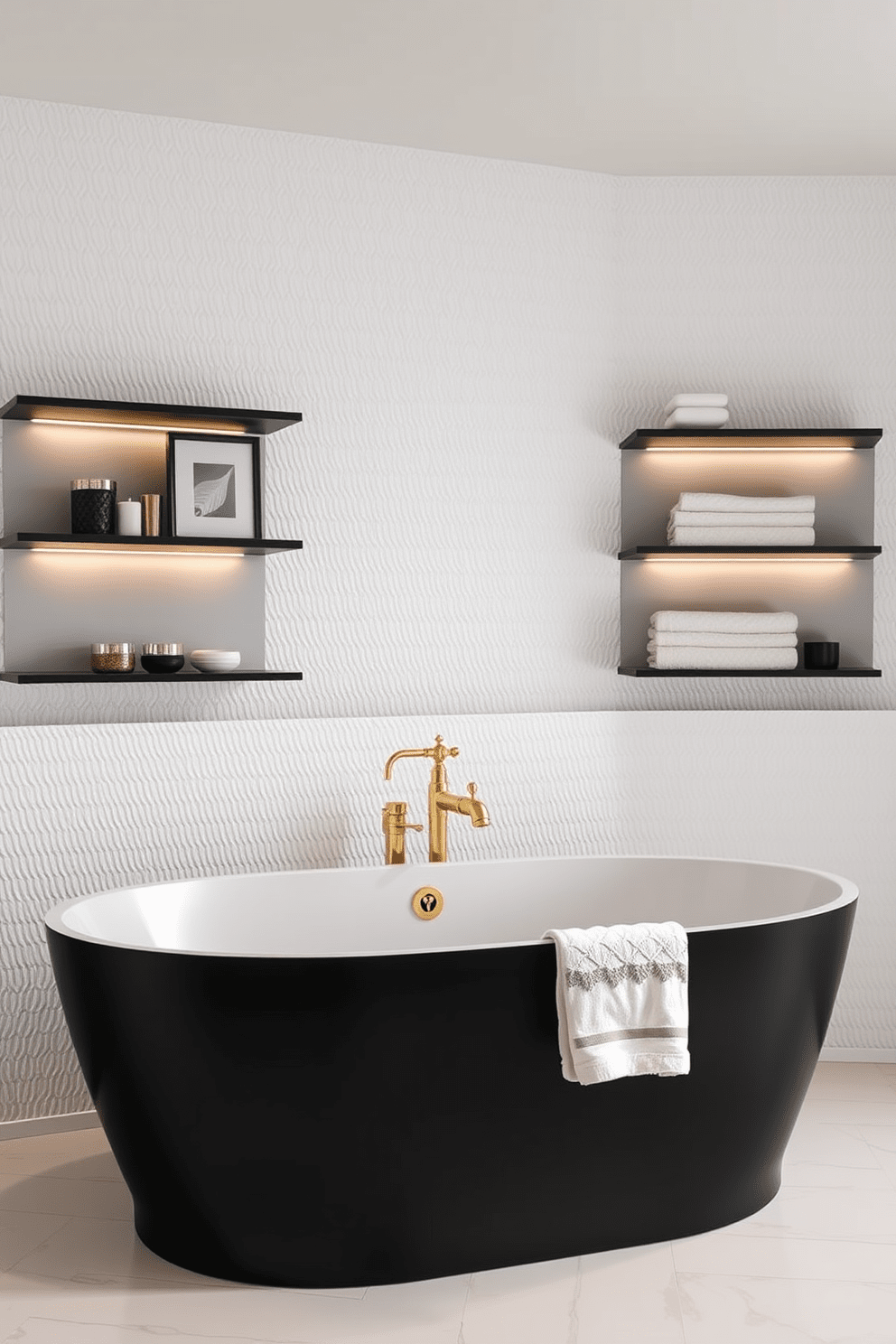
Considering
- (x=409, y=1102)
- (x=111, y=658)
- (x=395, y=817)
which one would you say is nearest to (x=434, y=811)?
(x=395, y=817)

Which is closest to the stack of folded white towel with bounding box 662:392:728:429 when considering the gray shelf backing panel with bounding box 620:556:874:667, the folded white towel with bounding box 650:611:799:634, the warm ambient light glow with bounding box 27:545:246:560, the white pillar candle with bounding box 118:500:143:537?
the gray shelf backing panel with bounding box 620:556:874:667

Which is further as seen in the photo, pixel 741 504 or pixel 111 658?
pixel 741 504

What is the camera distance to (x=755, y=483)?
3875mm

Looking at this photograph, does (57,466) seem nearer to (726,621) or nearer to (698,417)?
(698,417)

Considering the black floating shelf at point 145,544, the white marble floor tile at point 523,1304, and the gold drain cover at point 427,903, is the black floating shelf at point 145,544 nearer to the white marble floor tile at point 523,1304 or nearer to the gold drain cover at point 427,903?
the gold drain cover at point 427,903

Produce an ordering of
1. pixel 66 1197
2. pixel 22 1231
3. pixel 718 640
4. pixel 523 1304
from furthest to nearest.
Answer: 1. pixel 718 640
2. pixel 66 1197
3. pixel 22 1231
4. pixel 523 1304

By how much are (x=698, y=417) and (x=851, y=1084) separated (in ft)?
6.17

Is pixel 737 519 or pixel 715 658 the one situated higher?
pixel 737 519

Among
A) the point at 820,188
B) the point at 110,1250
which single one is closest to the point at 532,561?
the point at 820,188

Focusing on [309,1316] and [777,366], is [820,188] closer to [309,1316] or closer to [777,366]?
[777,366]

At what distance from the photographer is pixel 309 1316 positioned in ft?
7.43

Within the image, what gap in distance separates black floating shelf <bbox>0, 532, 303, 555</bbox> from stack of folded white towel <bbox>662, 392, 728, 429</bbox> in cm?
115

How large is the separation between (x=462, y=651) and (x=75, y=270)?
1.45 meters

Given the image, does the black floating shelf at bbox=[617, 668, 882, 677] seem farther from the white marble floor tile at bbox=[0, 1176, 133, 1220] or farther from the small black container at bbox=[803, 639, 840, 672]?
the white marble floor tile at bbox=[0, 1176, 133, 1220]
